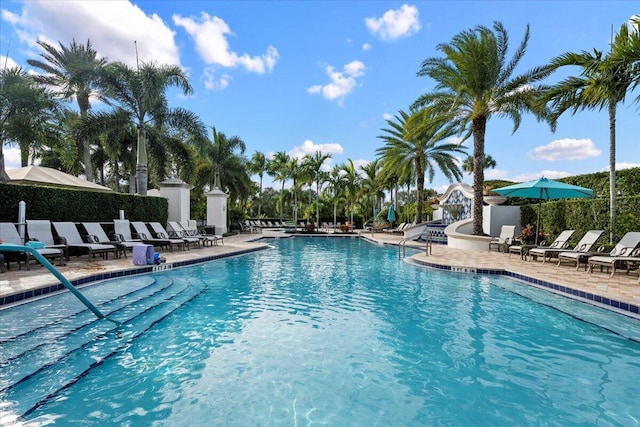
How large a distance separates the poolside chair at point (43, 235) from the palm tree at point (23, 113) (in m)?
6.81

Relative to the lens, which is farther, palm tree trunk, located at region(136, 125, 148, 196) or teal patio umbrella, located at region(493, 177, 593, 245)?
palm tree trunk, located at region(136, 125, 148, 196)

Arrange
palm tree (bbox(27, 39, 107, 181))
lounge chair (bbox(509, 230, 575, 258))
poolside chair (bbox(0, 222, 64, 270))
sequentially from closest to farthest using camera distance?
poolside chair (bbox(0, 222, 64, 270)), lounge chair (bbox(509, 230, 575, 258)), palm tree (bbox(27, 39, 107, 181))

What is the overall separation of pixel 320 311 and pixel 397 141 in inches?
755

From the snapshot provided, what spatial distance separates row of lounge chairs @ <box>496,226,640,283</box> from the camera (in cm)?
823

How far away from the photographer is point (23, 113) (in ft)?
47.5

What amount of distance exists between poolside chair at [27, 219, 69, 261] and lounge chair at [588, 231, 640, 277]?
524 inches

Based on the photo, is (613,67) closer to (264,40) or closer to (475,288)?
(475,288)

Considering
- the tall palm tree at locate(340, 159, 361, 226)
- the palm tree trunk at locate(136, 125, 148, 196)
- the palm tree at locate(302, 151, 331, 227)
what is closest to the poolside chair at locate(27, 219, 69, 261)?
the palm tree trunk at locate(136, 125, 148, 196)

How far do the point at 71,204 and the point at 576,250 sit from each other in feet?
51.3

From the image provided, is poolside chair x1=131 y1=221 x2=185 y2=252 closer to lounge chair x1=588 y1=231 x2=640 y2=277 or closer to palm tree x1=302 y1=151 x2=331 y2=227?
lounge chair x1=588 y1=231 x2=640 y2=277

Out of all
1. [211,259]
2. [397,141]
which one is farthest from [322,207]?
[211,259]

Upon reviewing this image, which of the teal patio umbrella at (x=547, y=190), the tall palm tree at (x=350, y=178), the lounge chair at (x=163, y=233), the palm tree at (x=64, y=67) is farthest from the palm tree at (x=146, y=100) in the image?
the tall palm tree at (x=350, y=178)

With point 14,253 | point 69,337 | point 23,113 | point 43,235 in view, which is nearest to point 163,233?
point 43,235

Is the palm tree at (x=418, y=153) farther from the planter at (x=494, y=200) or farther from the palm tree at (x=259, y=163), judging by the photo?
the palm tree at (x=259, y=163)
